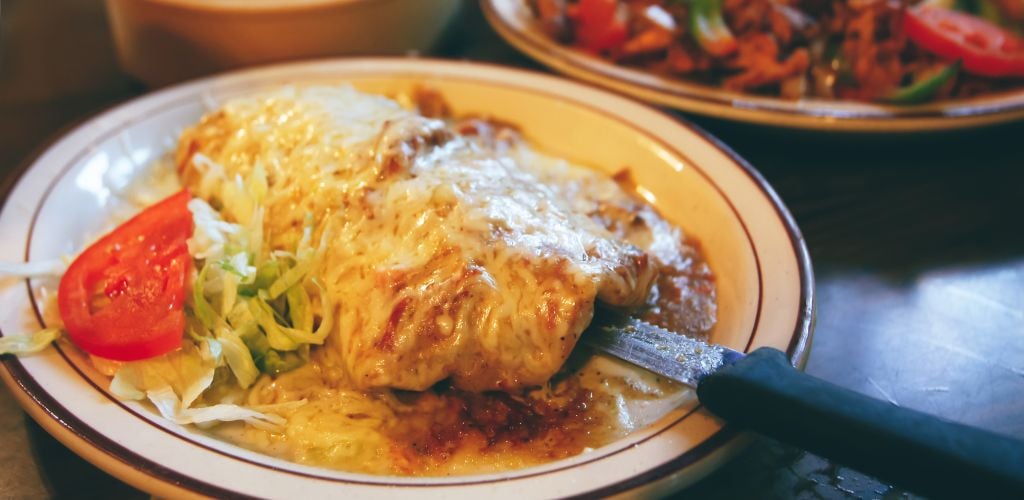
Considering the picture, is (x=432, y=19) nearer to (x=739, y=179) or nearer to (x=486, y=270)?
(x=739, y=179)

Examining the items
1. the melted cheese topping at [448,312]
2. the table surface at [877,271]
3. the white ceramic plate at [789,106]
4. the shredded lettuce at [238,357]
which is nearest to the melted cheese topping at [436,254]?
the melted cheese topping at [448,312]

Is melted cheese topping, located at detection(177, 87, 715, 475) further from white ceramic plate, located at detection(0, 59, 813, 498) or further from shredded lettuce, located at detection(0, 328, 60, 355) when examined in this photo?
shredded lettuce, located at detection(0, 328, 60, 355)

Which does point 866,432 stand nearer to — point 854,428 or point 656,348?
point 854,428

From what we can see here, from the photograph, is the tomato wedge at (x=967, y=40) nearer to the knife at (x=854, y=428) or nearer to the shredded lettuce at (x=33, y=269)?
the knife at (x=854, y=428)

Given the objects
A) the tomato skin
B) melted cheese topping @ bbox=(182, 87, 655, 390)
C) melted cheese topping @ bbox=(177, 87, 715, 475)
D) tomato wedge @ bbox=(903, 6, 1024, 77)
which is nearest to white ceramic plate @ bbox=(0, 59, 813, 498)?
melted cheese topping @ bbox=(177, 87, 715, 475)

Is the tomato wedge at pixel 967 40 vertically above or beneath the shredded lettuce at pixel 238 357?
above

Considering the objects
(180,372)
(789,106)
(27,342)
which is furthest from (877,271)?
(27,342)
